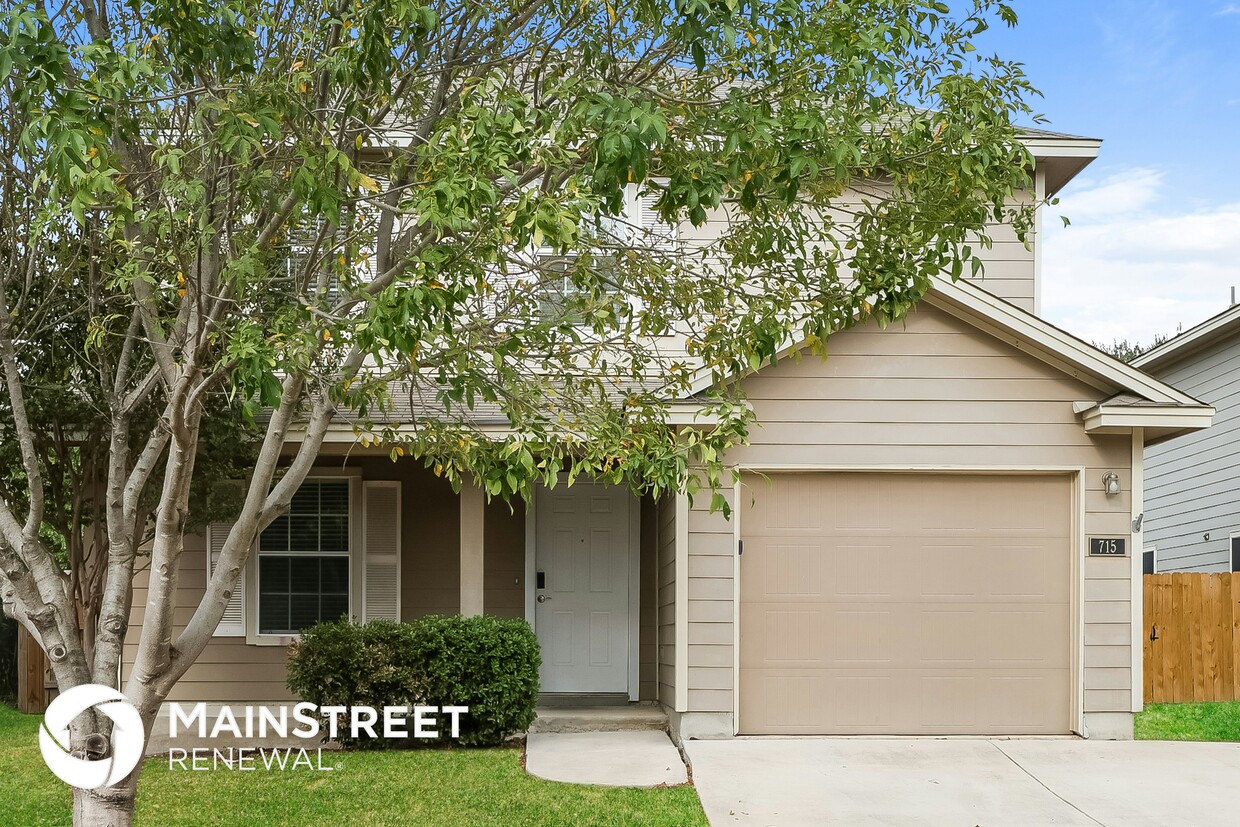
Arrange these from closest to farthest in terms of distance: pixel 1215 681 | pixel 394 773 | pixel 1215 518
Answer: pixel 394 773 < pixel 1215 681 < pixel 1215 518

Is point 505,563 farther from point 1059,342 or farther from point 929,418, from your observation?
point 1059,342

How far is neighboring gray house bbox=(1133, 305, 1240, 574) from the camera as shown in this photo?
14.8 m

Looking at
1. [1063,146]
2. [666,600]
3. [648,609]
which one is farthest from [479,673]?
[1063,146]

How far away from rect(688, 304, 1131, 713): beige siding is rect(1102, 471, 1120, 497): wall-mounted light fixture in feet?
0.13

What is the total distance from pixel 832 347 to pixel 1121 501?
8.73 ft

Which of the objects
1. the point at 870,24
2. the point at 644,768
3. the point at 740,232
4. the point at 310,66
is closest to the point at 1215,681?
the point at 644,768

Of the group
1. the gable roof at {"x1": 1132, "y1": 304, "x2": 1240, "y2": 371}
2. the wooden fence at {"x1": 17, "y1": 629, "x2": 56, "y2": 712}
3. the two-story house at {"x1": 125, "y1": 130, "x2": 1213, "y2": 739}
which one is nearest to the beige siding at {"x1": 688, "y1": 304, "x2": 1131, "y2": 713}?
the two-story house at {"x1": 125, "y1": 130, "x2": 1213, "y2": 739}

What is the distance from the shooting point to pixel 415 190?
5.00 meters

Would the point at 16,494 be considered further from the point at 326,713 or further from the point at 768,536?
the point at 768,536

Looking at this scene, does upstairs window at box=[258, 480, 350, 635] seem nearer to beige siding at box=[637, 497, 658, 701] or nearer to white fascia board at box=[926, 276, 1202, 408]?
beige siding at box=[637, 497, 658, 701]

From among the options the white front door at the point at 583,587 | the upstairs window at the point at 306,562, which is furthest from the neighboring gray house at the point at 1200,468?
the upstairs window at the point at 306,562

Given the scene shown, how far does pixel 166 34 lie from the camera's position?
4.92m

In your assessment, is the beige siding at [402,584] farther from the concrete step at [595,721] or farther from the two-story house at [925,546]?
the concrete step at [595,721]

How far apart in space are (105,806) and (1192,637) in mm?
10449
